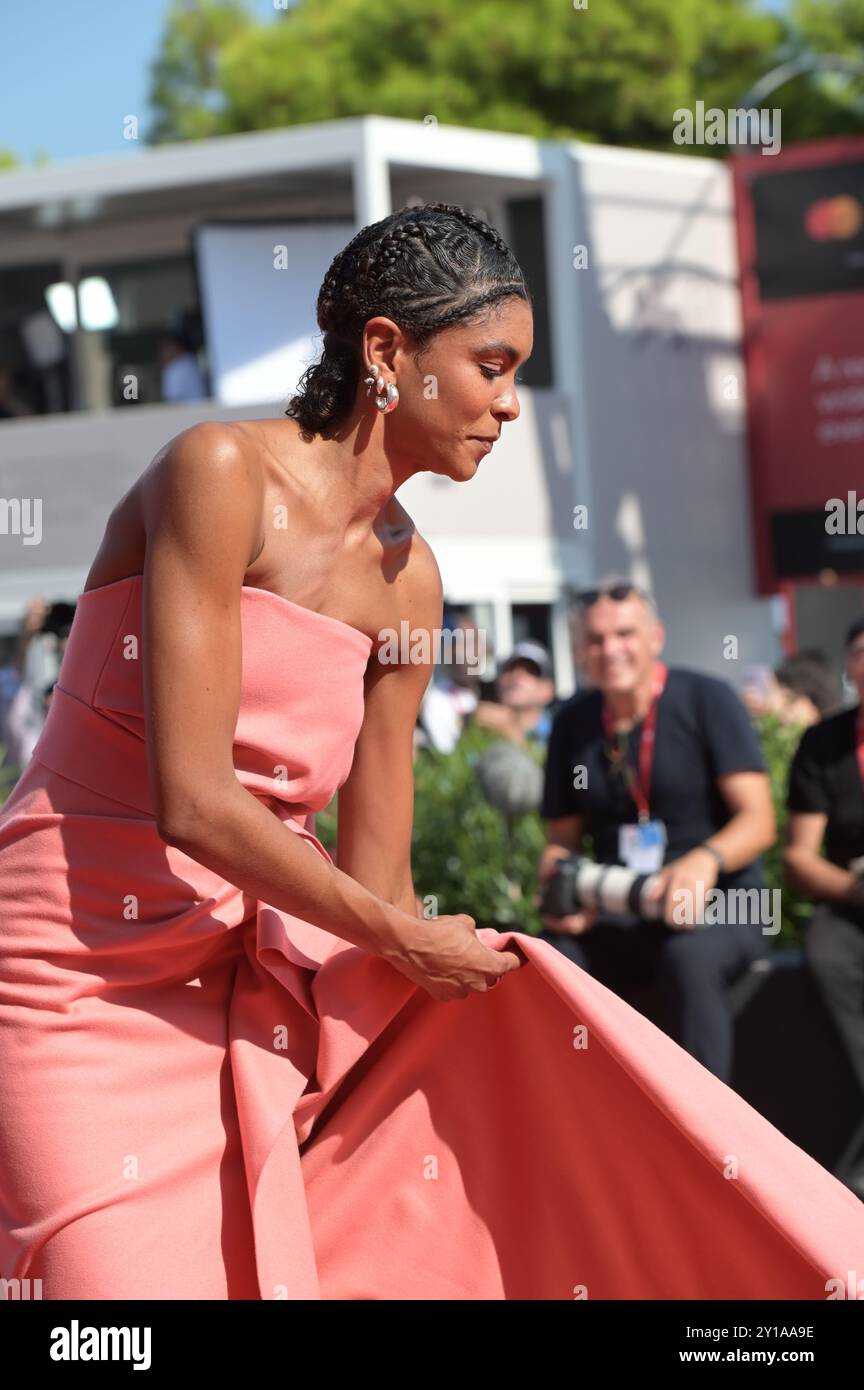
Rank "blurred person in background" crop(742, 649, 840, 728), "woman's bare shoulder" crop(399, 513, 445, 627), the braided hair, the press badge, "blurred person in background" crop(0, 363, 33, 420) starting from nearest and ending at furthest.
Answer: the braided hair, "woman's bare shoulder" crop(399, 513, 445, 627), the press badge, "blurred person in background" crop(742, 649, 840, 728), "blurred person in background" crop(0, 363, 33, 420)

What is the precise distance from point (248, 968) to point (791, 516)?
17.8m

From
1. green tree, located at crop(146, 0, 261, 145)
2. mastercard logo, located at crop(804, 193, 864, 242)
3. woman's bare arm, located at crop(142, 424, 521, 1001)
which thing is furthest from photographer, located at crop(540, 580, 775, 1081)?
green tree, located at crop(146, 0, 261, 145)

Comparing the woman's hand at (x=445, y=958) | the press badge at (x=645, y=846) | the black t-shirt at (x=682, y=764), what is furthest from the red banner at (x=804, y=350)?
the woman's hand at (x=445, y=958)

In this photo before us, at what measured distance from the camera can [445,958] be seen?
2607 millimetres

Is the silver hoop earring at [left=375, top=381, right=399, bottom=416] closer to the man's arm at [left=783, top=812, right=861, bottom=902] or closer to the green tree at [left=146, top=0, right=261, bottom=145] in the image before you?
the man's arm at [left=783, top=812, right=861, bottom=902]

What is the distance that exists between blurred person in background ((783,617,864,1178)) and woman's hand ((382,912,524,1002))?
3.81 meters

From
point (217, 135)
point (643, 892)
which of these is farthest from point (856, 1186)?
point (217, 135)

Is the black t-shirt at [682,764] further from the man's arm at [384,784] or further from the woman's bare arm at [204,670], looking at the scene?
the woman's bare arm at [204,670]

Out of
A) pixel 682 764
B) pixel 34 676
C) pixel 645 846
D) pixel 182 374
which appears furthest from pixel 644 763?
pixel 182 374

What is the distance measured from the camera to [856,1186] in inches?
240

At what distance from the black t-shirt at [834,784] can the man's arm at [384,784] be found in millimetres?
3729

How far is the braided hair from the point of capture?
2.56 m

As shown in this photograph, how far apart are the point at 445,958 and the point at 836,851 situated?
13.5ft
